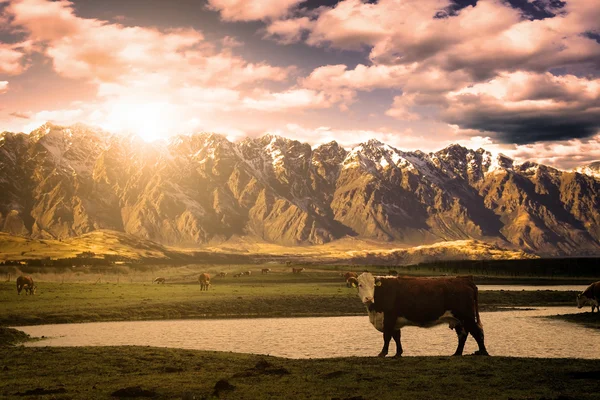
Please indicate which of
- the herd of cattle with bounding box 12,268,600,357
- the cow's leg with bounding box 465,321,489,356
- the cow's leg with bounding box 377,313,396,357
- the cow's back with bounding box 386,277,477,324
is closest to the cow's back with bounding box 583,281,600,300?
the cow's leg with bounding box 465,321,489,356

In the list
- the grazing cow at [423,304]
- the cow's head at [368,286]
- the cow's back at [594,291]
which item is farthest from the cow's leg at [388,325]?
the cow's back at [594,291]

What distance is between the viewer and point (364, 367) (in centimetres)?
2339

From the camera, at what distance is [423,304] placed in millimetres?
26641

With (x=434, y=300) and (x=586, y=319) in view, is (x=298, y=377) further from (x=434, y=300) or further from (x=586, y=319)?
(x=586, y=319)

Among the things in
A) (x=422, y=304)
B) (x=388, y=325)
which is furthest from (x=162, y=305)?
(x=422, y=304)

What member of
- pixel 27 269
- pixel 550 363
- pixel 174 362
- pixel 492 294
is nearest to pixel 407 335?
pixel 550 363

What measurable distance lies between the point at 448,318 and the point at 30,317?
42280 millimetres

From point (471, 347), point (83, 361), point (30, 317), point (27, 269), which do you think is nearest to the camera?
point (83, 361)

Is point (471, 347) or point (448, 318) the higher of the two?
point (448, 318)

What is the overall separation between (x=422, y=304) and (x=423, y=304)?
5 centimetres

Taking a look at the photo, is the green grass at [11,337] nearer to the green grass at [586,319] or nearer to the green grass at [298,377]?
the green grass at [298,377]

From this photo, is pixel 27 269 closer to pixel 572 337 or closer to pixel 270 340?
pixel 270 340

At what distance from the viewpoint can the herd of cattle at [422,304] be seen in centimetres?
2666

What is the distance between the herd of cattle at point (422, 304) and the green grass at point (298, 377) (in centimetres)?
195
